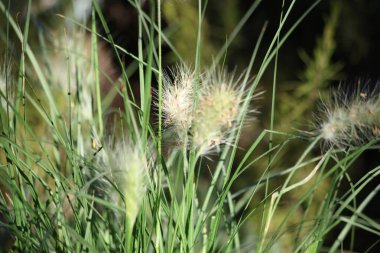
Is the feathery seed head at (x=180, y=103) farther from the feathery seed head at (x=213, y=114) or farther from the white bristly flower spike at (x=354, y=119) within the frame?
the white bristly flower spike at (x=354, y=119)

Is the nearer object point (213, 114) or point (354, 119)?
point (213, 114)

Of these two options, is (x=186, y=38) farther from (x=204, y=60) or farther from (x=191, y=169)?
(x=191, y=169)

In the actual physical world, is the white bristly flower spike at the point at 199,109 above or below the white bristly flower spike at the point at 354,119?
above

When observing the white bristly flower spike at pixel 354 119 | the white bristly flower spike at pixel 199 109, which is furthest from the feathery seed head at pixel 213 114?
the white bristly flower spike at pixel 354 119

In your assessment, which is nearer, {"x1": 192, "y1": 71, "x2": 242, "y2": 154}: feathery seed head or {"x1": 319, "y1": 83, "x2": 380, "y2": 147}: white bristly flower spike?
{"x1": 192, "y1": 71, "x2": 242, "y2": 154}: feathery seed head

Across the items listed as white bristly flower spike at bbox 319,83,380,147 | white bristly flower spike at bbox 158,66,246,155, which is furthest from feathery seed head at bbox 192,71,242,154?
white bristly flower spike at bbox 319,83,380,147

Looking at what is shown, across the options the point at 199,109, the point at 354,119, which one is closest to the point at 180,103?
the point at 199,109

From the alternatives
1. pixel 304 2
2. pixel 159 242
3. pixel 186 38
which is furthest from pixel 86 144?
pixel 304 2

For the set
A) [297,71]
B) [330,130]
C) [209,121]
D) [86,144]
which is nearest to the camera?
[209,121]

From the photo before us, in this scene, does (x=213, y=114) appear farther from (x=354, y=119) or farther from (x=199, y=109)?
(x=354, y=119)

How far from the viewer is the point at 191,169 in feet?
2.14

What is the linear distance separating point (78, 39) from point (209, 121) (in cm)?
55

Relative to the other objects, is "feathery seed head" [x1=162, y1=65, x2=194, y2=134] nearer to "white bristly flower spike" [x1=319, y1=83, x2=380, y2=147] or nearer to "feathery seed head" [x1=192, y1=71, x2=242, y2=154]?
"feathery seed head" [x1=192, y1=71, x2=242, y2=154]

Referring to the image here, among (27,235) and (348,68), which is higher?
(348,68)
